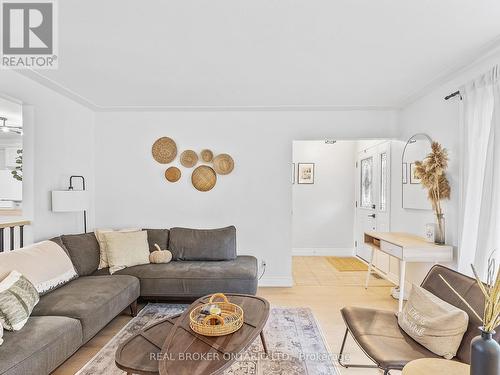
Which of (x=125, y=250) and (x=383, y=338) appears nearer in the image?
(x=383, y=338)

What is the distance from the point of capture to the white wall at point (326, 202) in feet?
20.4

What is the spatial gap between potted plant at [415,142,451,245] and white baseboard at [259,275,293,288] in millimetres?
1908

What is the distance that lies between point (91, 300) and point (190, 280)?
3.36ft

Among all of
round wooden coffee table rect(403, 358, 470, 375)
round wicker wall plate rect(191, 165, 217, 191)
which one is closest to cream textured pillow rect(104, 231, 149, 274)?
round wicker wall plate rect(191, 165, 217, 191)

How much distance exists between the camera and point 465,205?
274cm

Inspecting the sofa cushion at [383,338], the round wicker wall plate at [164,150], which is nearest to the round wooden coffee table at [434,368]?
the sofa cushion at [383,338]

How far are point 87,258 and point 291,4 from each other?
3.14m

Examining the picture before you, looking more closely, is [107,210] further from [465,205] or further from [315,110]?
[465,205]

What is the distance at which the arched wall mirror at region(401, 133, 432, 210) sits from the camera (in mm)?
3561

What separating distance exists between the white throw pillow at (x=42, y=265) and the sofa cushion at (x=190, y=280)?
22.8 inches

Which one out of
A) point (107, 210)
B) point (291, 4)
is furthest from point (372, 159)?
point (107, 210)

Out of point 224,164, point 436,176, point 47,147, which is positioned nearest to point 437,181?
point 436,176

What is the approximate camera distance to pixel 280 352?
8.24ft

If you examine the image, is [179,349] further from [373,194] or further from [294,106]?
[373,194]
